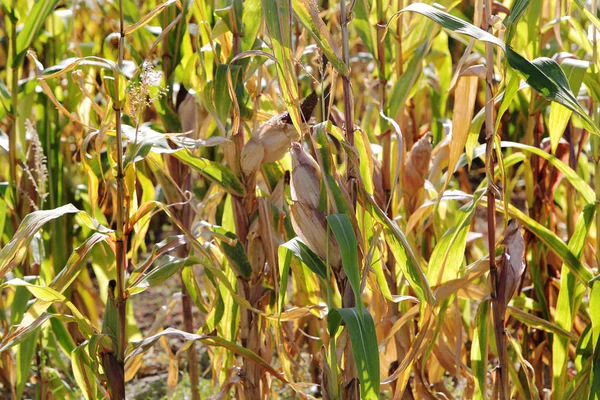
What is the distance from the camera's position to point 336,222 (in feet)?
2.77

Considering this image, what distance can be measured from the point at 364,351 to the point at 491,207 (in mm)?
276

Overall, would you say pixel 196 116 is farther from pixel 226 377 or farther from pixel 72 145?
pixel 72 145

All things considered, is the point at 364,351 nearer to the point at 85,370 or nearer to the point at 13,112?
the point at 85,370

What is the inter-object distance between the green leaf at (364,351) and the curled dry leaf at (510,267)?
0.23m

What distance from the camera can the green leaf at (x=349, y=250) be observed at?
826mm

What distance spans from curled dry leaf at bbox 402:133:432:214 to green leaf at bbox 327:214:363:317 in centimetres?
43

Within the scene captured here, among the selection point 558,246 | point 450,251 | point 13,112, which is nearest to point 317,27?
point 450,251

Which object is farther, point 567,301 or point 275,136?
point 567,301

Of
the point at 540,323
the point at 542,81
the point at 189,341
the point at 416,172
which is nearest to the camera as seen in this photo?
the point at 542,81

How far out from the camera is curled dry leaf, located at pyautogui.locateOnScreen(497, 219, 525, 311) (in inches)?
39.0

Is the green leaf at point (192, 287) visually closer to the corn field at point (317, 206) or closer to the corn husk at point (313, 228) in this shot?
the corn field at point (317, 206)

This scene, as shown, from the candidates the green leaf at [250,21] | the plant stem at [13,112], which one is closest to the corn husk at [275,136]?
the green leaf at [250,21]

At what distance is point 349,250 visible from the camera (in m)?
0.83

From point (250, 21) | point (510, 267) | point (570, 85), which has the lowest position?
point (510, 267)
